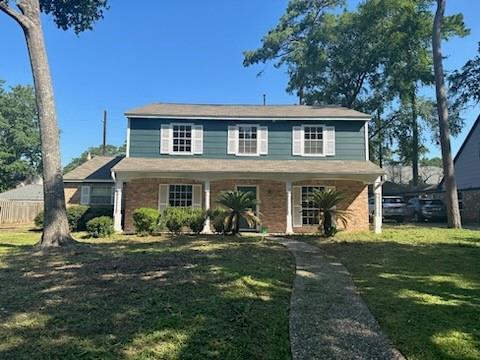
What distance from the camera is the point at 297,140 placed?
18.0 meters

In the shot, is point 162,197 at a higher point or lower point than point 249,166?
lower

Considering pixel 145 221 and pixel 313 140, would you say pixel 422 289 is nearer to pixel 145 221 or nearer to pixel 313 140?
pixel 145 221

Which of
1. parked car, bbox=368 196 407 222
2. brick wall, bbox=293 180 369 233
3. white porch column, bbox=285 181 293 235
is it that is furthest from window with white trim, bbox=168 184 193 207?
parked car, bbox=368 196 407 222

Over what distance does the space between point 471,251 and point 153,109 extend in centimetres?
1462

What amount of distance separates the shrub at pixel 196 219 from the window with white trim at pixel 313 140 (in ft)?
19.6

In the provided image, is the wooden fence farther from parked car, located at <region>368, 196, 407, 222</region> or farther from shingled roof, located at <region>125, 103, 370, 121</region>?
parked car, located at <region>368, 196, 407, 222</region>

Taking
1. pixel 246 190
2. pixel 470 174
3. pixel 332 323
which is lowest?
pixel 332 323

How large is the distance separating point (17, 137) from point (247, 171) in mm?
41278

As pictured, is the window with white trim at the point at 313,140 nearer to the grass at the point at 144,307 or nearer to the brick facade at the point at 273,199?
the brick facade at the point at 273,199

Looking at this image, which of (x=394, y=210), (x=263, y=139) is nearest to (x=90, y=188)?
(x=263, y=139)

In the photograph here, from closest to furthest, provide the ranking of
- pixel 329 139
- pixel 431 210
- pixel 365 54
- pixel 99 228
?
pixel 99 228 → pixel 329 139 → pixel 431 210 → pixel 365 54

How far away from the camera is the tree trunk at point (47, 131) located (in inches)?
444

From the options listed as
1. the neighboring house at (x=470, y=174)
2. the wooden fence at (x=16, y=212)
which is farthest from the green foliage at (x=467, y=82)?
the wooden fence at (x=16, y=212)

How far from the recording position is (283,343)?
4133 mm
